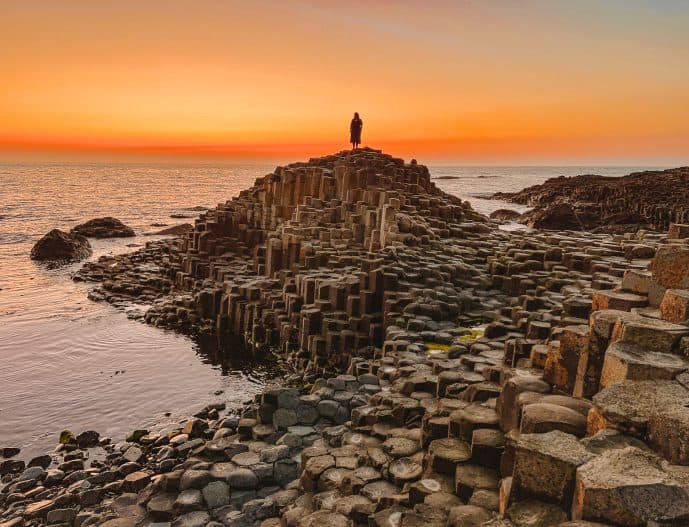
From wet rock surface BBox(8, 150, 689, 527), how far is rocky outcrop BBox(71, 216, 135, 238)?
71.3 ft

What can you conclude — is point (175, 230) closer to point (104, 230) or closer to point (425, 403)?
point (104, 230)

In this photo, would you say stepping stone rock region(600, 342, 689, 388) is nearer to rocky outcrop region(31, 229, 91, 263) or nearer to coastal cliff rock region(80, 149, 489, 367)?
coastal cliff rock region(80, 149, 489, 367)

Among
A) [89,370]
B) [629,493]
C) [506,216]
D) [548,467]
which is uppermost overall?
[629,493]

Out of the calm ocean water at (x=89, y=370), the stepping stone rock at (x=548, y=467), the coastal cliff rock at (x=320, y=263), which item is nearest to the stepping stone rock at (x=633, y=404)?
the stepping stone rock at (x=548, y=467)

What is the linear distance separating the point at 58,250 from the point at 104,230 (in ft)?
30.7

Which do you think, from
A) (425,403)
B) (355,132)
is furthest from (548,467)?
(355,132)

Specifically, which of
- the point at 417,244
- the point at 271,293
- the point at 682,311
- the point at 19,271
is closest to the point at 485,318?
the point at 417,244

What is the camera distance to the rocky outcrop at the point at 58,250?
27.8 m

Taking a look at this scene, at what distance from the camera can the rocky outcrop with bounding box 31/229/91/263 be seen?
91.3 feet

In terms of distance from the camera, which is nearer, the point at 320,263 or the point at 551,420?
the point at 551,420

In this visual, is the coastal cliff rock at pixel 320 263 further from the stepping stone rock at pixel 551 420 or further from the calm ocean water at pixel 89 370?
the stepping stone rock at pixel 551 420

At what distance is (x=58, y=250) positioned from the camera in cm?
2795

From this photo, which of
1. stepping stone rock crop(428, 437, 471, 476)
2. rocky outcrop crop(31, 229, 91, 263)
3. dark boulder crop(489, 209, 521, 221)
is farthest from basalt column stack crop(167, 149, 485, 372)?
dark boulder crop(489, 209, 521, 221)

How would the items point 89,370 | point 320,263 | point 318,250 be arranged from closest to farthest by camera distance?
point 89,370 → point 320,263 → point 318,250
